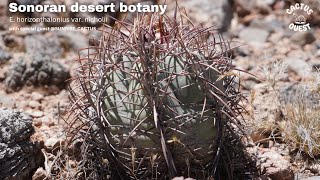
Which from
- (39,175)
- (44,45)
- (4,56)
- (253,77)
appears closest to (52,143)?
(39,175)

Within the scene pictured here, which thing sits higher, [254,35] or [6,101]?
[254,35]

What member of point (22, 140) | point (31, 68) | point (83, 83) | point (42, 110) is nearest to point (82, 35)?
point (31, 68)

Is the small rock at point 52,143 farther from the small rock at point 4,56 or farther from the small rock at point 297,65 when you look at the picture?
the small rock at point 297,65

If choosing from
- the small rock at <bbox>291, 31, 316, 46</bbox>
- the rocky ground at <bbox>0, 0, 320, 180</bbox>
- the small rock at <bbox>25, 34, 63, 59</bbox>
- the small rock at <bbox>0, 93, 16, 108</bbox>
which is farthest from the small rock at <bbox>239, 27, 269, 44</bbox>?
the small rock at <bbox>0, 93, 16, 108</bbox>

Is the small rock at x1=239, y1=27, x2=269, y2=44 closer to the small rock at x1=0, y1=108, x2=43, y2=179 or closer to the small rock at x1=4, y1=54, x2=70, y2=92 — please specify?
the small rock at x1=4, y1=54, x2=70, y2=92

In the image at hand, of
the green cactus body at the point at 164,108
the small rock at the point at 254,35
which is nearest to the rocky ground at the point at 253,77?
the small rock at the point at 254,35

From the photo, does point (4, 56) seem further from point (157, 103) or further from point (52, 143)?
point (157, 103)
